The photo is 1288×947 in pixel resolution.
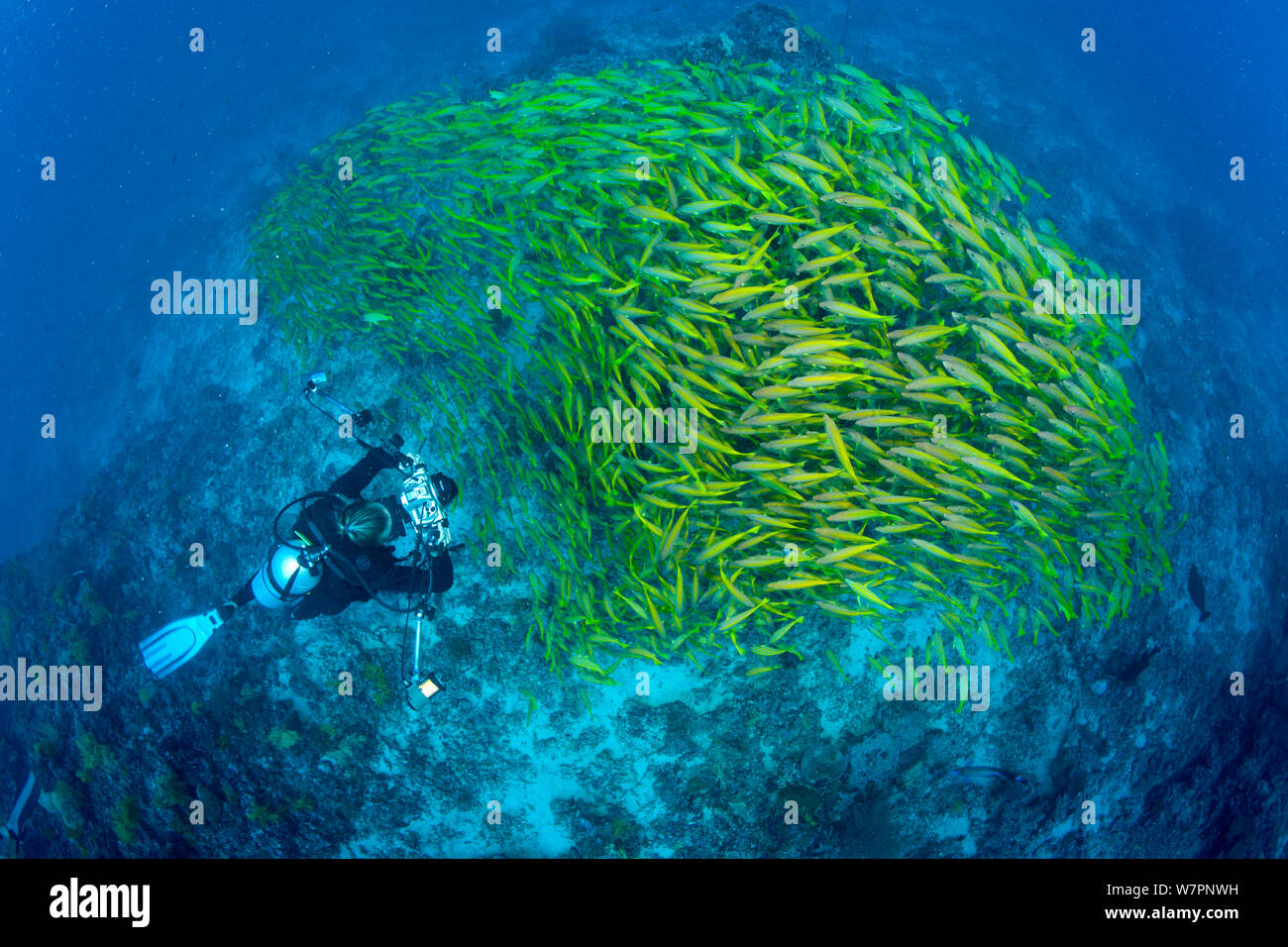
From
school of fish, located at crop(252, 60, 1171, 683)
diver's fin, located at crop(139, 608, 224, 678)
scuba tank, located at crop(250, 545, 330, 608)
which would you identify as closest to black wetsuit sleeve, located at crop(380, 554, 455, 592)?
scuba tank, located at crop(250, 545, 330, 608)

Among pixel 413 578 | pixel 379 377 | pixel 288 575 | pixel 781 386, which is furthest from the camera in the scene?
pixel 379 377

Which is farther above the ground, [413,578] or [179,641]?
[413,578]

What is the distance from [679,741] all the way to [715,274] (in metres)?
3.90

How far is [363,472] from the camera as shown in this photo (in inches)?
165

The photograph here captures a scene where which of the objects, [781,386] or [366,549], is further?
[366,549]

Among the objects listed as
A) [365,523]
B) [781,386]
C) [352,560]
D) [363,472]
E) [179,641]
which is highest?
[781,386]

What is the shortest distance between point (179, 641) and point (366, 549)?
2638mm

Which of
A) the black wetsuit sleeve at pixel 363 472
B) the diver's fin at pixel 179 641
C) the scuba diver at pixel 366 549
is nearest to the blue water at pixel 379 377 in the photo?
the diver's fin at pixel 179 641

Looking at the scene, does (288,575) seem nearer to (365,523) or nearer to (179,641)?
(365,523)

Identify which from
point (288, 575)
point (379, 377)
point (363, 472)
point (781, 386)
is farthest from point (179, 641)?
point (781, 386)

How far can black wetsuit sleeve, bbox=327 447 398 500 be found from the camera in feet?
13.5

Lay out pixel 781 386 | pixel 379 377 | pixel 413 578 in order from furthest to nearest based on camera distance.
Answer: pixel 379 377
pixel 413 578
pixel 781 386

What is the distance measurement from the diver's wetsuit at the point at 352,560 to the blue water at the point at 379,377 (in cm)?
144

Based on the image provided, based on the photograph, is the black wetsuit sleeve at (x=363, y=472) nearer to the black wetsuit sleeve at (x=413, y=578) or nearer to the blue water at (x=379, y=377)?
the black wetsuit sleeve at (x=413, y=578)
